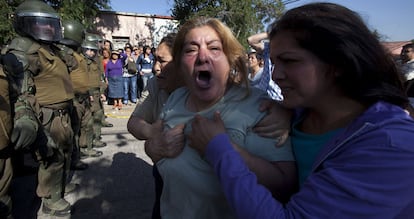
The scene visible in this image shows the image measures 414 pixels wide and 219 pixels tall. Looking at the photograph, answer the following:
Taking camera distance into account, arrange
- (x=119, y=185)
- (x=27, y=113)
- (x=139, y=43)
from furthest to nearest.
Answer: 1. (x=139, y=43)
2. (x=119, y=185)
3. (x=27, y=113)

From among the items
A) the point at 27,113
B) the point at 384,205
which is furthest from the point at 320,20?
the point at 27,113

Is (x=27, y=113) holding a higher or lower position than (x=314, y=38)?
lower

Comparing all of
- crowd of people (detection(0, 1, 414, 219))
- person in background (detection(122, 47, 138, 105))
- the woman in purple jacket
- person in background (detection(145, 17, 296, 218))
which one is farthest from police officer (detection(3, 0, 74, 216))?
person in background (detection(122, 47, 138, 105))

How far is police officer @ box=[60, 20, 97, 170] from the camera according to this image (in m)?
5.23

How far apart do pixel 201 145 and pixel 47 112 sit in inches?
131

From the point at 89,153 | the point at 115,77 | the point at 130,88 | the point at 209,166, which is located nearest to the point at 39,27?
the point at 89,153

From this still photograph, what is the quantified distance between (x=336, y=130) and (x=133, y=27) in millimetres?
22661

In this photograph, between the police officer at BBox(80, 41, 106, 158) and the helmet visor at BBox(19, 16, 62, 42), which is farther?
the police officer at BBox(80, 41, 106, 158)

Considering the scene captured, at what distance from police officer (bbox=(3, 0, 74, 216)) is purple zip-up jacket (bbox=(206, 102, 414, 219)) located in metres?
3.01

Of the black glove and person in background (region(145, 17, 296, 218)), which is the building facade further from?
person in background (region(145, 17, 296, 218))

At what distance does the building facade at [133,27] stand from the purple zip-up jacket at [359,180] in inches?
809

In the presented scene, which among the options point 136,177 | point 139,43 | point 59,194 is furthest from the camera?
point 139,43

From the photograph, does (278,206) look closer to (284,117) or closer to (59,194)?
(284,117)

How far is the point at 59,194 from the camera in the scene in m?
3.76
